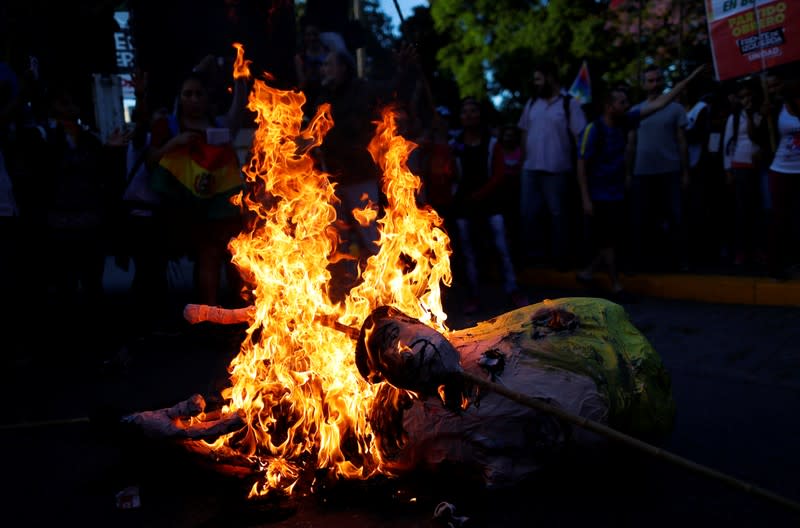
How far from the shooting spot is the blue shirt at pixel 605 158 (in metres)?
7.38

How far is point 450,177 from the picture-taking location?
7648mm

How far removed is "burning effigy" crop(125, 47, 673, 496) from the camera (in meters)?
3.11

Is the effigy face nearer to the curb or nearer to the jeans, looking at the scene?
the curb

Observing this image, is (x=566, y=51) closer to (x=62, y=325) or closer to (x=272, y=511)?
(x=62, y=325)

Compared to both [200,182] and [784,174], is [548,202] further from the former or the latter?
[200,182]

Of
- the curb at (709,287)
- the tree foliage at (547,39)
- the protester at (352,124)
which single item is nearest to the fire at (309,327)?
the protester at (352,124)

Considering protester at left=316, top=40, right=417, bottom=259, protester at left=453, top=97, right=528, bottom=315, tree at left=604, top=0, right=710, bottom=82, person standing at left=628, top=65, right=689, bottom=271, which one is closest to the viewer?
protester at left=316, top=40, right=417, bottom=259

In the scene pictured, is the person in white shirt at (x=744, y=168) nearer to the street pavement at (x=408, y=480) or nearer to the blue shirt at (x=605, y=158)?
the blue shirt at (x=605, y=158)

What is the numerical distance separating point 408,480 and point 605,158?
4827 millimetres

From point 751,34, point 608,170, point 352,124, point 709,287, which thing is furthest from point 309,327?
point 751,34

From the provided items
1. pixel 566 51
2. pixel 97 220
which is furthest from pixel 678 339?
pixel 566 51

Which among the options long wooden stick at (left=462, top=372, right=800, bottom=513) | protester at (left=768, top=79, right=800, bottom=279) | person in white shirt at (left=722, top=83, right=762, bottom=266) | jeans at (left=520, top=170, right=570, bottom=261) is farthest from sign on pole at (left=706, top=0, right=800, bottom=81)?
long wooden stick at (left=462, top=372, right=800, bottom=513)

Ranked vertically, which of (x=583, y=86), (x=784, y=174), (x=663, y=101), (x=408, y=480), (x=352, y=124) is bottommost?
(x=408, y=480)

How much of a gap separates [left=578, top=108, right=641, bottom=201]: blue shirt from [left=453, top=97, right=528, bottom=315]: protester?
2.83 ft
